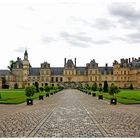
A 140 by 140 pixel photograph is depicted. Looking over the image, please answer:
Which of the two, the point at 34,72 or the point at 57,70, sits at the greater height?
the point at 57,70

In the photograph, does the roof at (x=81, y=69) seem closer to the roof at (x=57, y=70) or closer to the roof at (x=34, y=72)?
the roof at (x=57, y=70)

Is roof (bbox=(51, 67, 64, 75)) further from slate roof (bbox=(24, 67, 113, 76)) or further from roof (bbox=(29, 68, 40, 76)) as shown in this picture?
roof (bbox=(29, 68, 40, 76))

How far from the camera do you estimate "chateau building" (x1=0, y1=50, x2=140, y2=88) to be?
101 meters

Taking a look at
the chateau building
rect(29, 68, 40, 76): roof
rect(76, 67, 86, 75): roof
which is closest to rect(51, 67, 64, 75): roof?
the chateau building

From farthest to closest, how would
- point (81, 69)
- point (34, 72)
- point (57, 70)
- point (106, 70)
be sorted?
point (57, 70)
point (81, 69)
point (34, 72)
point (106, 70)

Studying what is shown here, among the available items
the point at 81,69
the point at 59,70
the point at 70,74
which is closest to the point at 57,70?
the point at 59,70

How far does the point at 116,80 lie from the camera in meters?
102

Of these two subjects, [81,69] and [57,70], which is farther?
[57,70]

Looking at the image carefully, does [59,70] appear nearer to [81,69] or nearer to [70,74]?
[70,74]

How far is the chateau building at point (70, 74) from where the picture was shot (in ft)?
330

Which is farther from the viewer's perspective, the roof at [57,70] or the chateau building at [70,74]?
the roof at [57,70]

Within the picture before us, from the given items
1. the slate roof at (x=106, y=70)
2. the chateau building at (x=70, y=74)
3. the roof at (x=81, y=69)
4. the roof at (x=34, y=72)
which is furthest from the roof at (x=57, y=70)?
the slate roof at (x=106, y=70)

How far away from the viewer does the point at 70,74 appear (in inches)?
4063

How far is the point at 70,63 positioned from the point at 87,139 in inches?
3784
